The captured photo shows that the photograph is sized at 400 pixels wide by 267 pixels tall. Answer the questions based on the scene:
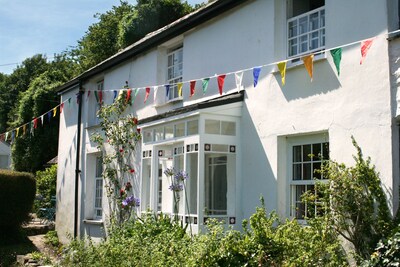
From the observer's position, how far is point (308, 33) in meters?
9.02

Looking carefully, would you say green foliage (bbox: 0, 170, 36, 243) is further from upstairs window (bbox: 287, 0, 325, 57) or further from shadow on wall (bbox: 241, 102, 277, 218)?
upstairs window (bbox: 287, 0, 325, 57)

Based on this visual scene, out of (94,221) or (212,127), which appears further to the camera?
(94,221)

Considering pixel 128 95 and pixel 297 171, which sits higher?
pixel 128 95

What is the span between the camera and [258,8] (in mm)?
9867

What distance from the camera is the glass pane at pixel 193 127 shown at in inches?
392

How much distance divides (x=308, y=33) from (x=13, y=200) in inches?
467

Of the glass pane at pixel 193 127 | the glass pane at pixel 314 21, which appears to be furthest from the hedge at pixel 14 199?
the glass pane at pixel 314 21

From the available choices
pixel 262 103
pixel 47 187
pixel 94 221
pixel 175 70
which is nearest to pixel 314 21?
pixel 262 103

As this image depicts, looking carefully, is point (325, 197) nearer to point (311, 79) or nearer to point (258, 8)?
point (311, 79)

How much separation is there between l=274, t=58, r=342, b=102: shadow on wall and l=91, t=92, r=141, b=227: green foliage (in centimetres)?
547

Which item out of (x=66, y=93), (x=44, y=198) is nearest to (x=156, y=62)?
(x=66, y=93)

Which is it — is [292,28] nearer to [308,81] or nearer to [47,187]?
[308,81]

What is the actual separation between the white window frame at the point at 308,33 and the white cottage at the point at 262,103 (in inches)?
0.8

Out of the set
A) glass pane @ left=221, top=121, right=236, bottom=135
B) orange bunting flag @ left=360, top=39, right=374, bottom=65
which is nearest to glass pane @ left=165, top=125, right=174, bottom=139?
glass pane @ left=221, top=121, right=236, bottom=135
